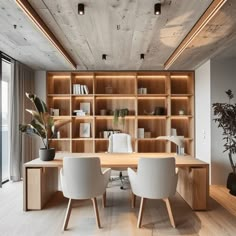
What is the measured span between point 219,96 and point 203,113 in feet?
1.84

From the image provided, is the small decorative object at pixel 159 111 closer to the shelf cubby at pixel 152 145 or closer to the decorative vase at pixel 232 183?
the shelf cubby at pixel 152 145

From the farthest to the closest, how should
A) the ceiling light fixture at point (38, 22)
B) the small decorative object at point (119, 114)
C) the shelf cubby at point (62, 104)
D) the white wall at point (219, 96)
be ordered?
the shelf cubby at point (62, 104) < the small decorative object at point (119, 114) < the white wall at point (219, 96) < the ceiling light fixture at point (38, 22)

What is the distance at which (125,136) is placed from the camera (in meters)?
5.14

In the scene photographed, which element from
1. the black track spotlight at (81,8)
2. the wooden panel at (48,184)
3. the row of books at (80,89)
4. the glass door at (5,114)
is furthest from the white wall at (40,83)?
the black track spotlight at (81,8)

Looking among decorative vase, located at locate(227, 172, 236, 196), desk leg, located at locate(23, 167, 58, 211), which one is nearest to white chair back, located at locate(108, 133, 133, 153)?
desk leg, located at locate(23, 167, 58, 211)

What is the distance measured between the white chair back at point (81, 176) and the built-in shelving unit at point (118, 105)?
123 inches

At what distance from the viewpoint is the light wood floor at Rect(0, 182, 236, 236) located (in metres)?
2.95

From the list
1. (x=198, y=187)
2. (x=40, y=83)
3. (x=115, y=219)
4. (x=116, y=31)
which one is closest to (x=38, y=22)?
(x=116, y=31)

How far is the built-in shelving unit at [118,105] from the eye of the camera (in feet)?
20.2

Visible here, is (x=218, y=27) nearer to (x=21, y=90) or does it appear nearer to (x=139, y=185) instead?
(x=139, y=185)

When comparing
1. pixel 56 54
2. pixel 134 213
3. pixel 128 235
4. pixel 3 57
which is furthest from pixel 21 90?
pixel 128 235

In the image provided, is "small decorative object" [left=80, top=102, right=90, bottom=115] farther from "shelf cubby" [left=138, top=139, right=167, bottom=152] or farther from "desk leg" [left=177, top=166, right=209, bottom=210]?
"desk leg" [left=177, top=166, right=209, bottom=210]

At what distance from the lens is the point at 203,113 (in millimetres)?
5449

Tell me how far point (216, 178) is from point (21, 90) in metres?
4.38
